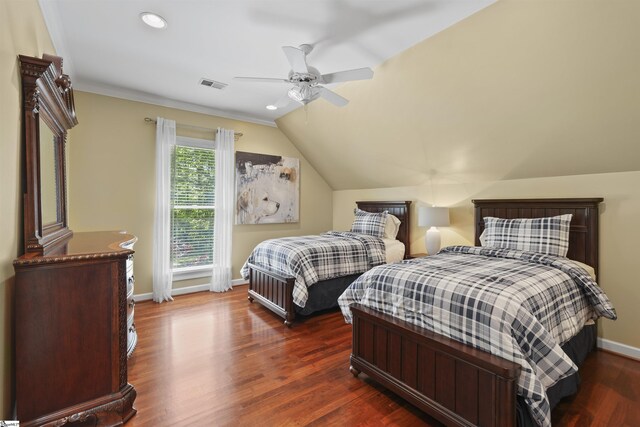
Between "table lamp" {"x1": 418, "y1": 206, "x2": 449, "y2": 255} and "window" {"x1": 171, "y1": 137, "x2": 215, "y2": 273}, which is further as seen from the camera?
"window" {"x1": 171, "y1": 137, "x2": 215, "y2": 273}

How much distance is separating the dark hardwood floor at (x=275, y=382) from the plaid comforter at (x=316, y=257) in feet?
1.73

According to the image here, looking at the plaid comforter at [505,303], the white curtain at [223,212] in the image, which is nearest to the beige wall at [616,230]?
the plaid comforter at [505,303]

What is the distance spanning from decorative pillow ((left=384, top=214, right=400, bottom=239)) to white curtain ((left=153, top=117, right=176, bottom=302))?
3.04 meters

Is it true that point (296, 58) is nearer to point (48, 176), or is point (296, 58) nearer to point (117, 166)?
point (48, 176)

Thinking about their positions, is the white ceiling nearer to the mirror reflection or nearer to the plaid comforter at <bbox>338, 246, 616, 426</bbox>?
the mirror reflection

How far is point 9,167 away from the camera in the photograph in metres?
1.55

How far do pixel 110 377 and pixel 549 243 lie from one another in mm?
3528

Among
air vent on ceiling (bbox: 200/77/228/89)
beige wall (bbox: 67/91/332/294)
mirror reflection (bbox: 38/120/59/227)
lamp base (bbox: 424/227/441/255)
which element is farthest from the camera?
lamp base (bbox: 424/227/441/255)

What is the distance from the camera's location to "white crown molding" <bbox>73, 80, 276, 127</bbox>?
3.62 meters

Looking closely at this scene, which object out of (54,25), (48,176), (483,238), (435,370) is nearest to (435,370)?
(435,370)

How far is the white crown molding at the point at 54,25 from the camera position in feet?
7.10

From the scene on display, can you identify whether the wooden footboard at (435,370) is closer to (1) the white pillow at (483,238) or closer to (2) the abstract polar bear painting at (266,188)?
(1) the white pillow at (483,238)

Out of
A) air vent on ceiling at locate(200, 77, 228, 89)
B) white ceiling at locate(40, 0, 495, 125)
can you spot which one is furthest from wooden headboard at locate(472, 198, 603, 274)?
air vent on ceiling at locate(200, 77, 228, 89)

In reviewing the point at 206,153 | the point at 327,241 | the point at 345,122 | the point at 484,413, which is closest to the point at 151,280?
the point at 206,153
